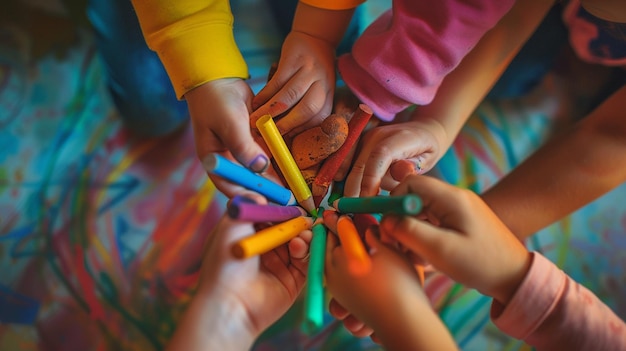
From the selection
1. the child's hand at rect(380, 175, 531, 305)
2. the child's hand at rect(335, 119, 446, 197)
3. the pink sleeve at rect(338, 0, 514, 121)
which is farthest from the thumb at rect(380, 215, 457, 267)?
the pink sleeve at rect(338, 0, 514, 121)

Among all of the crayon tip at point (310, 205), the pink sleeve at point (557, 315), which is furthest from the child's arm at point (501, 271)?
the crayon tip at point (310, 205)

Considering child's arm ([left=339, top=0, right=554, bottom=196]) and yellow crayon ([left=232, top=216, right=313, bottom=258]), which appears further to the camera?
child's arm ([left=339, top=0, right=554, bottom=196])

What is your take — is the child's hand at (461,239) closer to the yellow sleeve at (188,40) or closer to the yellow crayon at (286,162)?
the yellow crayon at (286,162)

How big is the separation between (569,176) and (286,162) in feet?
1.12

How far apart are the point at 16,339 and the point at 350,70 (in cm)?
53

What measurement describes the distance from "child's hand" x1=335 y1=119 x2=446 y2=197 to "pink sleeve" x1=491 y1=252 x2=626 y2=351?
16 centimetres

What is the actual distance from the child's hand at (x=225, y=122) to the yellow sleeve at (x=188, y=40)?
1cm

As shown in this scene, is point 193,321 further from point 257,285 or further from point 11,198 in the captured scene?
point 11,198

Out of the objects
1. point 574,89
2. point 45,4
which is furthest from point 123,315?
point 574,89

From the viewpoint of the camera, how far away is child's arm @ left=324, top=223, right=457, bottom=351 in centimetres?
39

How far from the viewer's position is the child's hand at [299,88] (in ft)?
1.72

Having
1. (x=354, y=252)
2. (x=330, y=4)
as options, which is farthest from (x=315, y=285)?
(x=330, y=4)

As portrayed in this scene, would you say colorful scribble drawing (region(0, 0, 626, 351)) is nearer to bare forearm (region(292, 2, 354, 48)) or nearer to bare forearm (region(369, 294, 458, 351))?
bare forearm (region(292, 2, 354, 48))

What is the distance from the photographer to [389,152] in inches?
19.9
